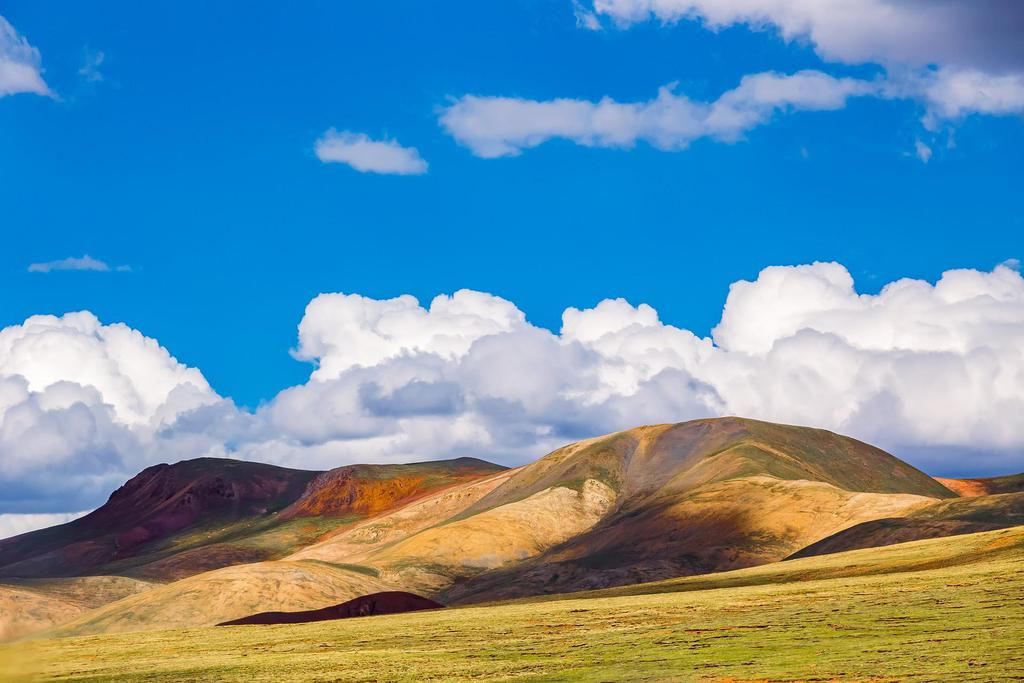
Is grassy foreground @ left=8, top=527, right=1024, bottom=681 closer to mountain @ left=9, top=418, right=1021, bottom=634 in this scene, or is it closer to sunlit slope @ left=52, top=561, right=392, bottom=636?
mountain @ left=9, top=418, right=1021, bottom=634

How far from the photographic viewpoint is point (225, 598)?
5659 inches

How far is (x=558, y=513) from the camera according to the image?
616 ft

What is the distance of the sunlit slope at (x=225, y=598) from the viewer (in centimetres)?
13900

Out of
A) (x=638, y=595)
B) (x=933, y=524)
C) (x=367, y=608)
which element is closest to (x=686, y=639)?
(x=638, y=595)

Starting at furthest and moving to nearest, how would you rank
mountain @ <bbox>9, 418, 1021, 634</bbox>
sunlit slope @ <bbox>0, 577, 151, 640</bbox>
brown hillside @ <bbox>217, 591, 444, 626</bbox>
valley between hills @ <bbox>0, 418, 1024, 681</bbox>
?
sunlit slope @ <bbox>0, 577, 151, 640</bbox>
mountain @ <bbox>9, 418, 1021, 634</bbox>
brown hillside @ <bbox>217, 591, 444, 626</bbox>
valley between hills @ <bbox>0, 418, 1024, 681</bbox>

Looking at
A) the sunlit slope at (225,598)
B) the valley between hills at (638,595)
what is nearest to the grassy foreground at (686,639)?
the valley between hills at (638,595)

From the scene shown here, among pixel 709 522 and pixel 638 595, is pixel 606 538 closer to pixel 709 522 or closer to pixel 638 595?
pixel 709 522

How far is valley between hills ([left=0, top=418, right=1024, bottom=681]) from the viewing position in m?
44.3

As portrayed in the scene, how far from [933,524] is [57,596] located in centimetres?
12992

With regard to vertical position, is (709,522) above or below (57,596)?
above

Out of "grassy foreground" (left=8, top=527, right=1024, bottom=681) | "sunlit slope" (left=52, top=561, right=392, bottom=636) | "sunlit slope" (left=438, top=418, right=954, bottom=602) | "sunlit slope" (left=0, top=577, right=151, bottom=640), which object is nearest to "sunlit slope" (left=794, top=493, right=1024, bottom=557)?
"sunlit slope" (left=438, top=418, right=954, bottom=602)

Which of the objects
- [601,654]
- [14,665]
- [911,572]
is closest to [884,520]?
[911,572]

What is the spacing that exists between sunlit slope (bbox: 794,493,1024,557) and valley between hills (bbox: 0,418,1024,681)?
1.12 ft

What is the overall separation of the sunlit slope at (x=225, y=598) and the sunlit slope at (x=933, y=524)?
61.3 m
